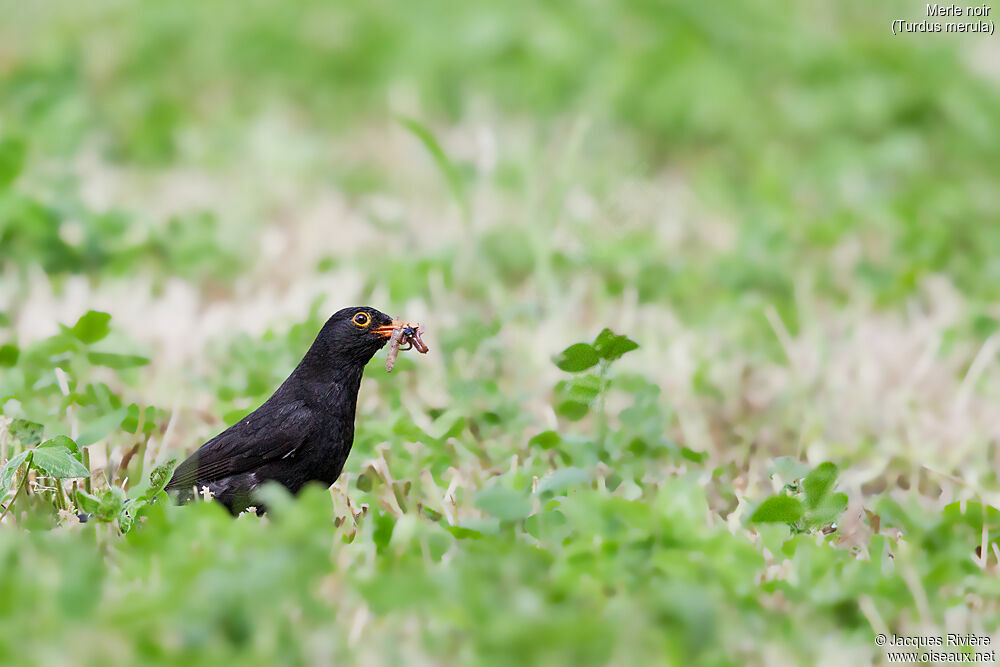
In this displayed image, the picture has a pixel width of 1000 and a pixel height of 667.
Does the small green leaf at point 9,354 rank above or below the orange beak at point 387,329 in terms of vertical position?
above

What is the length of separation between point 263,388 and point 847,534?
1840mm

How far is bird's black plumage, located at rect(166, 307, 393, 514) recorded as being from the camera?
123 inches

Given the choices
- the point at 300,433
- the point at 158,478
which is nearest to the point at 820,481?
Answer: the point at 300,433

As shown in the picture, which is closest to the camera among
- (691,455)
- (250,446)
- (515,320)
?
(250,446)

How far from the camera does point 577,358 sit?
346 cm

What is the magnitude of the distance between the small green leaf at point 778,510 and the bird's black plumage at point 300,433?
102 cm

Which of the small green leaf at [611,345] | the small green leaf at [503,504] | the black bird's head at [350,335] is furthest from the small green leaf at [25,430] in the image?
the small green leaf at [611,345]

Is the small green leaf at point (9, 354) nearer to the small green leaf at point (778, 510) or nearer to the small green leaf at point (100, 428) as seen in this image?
the small green leaf at point (100, 428)

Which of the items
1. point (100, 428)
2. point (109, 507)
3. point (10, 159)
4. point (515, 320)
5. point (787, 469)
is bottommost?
point (787, 469)

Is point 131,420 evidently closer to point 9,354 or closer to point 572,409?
point 9,354

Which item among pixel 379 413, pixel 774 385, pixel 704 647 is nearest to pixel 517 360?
pixel 379 413

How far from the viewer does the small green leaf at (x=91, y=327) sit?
3.52m

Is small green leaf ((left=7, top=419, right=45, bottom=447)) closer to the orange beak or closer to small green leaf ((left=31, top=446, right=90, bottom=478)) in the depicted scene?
small green leaf ((left=31, top=446, right=90, bottom=478))

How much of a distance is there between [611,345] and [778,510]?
0.68 m
